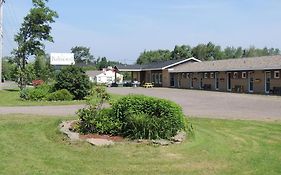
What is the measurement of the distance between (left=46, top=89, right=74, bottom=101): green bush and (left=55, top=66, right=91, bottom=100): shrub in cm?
92

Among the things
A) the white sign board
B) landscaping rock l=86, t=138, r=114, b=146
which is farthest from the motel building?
the white sign board

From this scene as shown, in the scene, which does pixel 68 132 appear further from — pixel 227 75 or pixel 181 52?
pixel 181 52

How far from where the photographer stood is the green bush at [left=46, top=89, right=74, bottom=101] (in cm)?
2802

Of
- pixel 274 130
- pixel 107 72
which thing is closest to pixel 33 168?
pixel 274 130

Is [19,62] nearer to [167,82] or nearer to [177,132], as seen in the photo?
[167,82]

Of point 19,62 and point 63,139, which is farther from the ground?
point 19,62

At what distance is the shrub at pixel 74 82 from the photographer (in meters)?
29.5

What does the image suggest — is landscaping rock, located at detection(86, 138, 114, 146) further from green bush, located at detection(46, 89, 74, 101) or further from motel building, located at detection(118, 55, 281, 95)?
motel building, located at detection(118, 55, 281, 95)

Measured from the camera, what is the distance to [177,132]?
35.5 feet

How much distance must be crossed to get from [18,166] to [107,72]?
91.5 metres

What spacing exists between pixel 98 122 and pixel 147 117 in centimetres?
143

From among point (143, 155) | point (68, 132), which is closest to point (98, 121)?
point (68, 132)

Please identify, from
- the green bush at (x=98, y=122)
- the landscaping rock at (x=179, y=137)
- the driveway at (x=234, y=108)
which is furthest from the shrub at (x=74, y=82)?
the landscaping rock at (x=179, y=137)

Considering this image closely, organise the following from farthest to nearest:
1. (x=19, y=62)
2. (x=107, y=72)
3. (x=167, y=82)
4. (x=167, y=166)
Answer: (x=107, y=72), (x=167, y=82), (x=19, y=62), (x=167, y=166)
